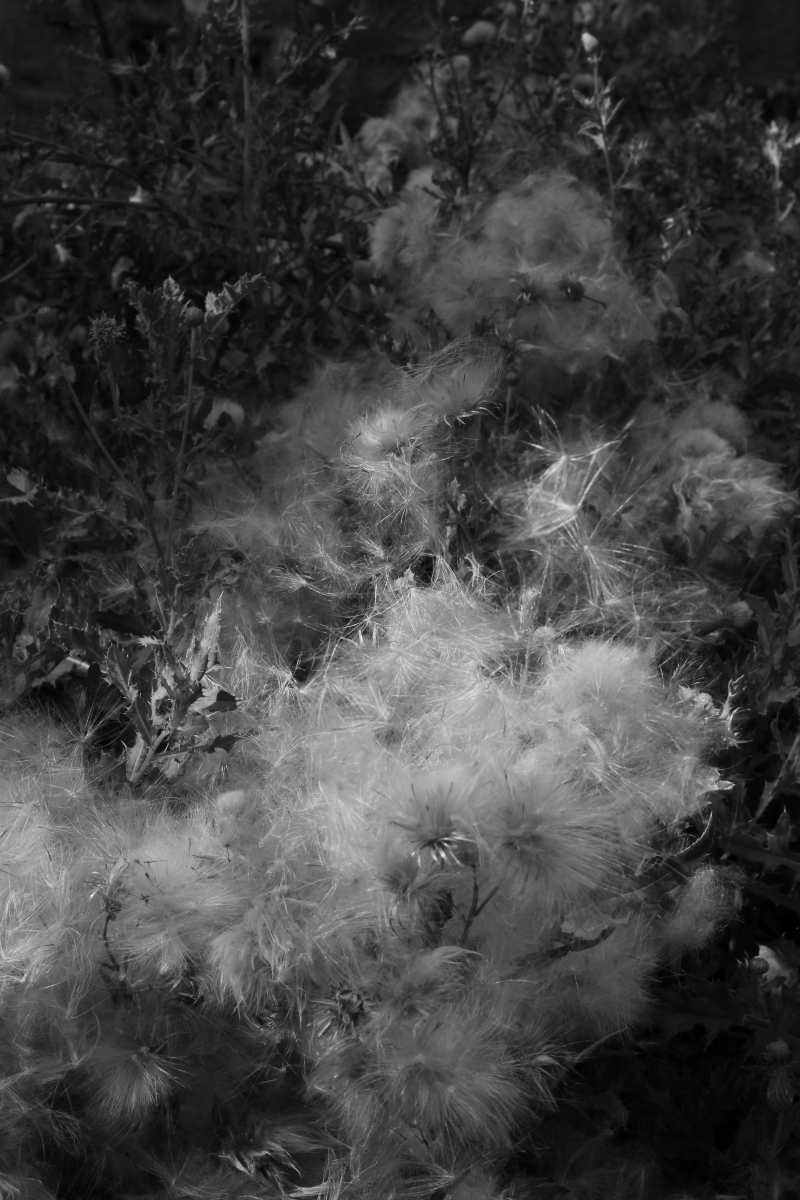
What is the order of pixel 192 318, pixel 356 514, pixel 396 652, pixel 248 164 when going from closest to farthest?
pixel 396 652 → pixel 192 318 → pixel 356 514 → pixel 248 164

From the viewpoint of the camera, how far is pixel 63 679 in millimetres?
2020

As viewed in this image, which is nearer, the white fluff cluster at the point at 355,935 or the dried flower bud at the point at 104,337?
the white fluff cluster at the point at 355,935

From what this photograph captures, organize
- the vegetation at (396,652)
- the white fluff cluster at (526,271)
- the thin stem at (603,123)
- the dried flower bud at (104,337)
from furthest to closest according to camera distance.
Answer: the thin stem at (603,123)
the white fluff cluster at (526,271)
the dried flower bud at (104,337)
the vegetation at (396,652)

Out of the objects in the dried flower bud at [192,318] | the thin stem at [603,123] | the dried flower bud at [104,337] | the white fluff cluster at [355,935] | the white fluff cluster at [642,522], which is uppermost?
the thin stem at [603,123]

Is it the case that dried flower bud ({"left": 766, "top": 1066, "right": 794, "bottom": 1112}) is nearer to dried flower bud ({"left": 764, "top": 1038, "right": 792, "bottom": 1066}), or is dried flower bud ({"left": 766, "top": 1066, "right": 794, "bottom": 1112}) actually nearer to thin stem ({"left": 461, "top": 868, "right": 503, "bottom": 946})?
dried flower bud ({"left": 764, "top": 1038, "right": 792, "bottom": 1066})

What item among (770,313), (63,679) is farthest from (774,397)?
(63,679)

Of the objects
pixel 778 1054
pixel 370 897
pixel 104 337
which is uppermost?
pixel 104 337

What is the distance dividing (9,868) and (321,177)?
76.6 inches

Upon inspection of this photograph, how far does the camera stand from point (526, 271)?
2.35 meters

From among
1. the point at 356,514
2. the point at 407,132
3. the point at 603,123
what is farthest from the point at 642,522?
the point at 407,132

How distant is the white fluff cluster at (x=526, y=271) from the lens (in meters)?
2.34

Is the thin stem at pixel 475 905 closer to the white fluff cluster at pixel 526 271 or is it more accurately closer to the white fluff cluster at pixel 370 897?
the white fluff cluster at pixel 370 897

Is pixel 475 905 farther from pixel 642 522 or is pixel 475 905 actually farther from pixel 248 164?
pixel 248 164

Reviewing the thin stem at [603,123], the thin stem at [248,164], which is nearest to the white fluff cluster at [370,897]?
the thin stem at [248,164]
